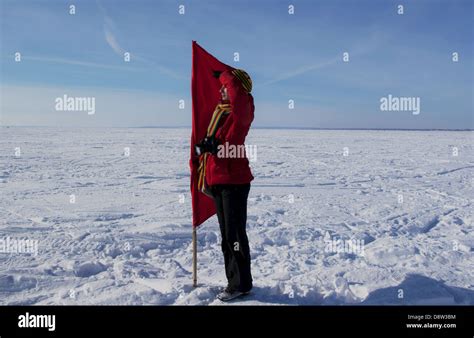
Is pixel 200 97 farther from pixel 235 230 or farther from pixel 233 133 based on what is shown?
pixel 235 230

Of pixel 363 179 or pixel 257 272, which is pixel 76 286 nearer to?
pixel 257 272

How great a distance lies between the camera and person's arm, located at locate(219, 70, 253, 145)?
9.39ft

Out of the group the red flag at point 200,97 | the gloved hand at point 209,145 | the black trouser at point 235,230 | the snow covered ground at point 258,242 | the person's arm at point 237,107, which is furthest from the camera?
the snow covered ground at point 258,242

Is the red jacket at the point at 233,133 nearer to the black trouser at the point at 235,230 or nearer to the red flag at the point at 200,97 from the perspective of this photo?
the black trouser at the point at 235,230

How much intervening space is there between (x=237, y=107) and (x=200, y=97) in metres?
0.61

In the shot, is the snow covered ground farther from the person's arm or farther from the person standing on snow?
the person's arm

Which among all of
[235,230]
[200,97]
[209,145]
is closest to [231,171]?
[209,145]

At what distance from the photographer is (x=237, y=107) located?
9.40 feet

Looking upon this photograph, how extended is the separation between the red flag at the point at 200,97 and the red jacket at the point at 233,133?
11.2 inches

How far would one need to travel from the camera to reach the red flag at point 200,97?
3311mm

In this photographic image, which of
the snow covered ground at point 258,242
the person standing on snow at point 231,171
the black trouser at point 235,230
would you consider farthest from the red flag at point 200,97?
the snow covered ground at point 258,242

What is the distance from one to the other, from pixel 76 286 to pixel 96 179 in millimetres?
6744

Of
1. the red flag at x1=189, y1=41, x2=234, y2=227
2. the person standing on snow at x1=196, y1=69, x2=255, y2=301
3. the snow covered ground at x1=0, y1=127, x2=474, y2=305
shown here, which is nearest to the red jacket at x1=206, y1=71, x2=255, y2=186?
the person standing on snow at x1=196, y1=69, x2=255, y2=301

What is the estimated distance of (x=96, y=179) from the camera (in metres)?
9.90
